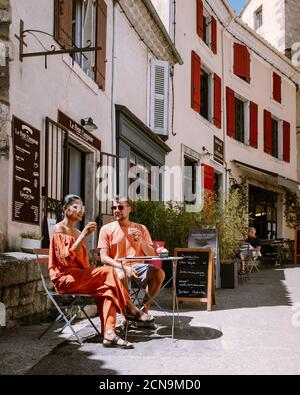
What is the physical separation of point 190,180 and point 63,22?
7.95m

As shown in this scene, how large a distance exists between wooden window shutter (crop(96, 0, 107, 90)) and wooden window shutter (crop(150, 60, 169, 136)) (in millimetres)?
3021

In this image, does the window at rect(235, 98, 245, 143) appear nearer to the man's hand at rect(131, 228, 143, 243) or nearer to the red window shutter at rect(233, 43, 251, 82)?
the red window shutter at rect(233, 43, 251, 82)

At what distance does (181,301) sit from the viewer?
7.98 meters

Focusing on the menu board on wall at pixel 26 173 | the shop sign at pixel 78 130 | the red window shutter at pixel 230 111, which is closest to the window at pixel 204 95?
the red window shutter at pixel 230 111

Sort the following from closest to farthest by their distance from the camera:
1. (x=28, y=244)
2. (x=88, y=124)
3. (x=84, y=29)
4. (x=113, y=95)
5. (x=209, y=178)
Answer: (x=28, y=244) < (x=88, y=124) < (x=84, y=29) < (x=113, y=95) < (x=209, y=178)

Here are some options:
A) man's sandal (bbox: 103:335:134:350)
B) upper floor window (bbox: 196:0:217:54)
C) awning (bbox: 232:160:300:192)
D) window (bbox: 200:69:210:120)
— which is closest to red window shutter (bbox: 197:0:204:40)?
upper floor window (bbox: 196:0:217:54)

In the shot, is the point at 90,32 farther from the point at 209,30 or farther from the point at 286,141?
the point at 286,141

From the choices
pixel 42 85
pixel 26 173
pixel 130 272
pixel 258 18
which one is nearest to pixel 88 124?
pixel 42 85

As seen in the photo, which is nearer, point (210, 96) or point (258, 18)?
point (210, 96)

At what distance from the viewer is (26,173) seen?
22.2ft

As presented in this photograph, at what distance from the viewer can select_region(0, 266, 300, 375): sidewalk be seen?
4.23 m

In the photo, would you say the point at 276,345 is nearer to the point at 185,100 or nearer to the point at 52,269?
the point at 52,269
